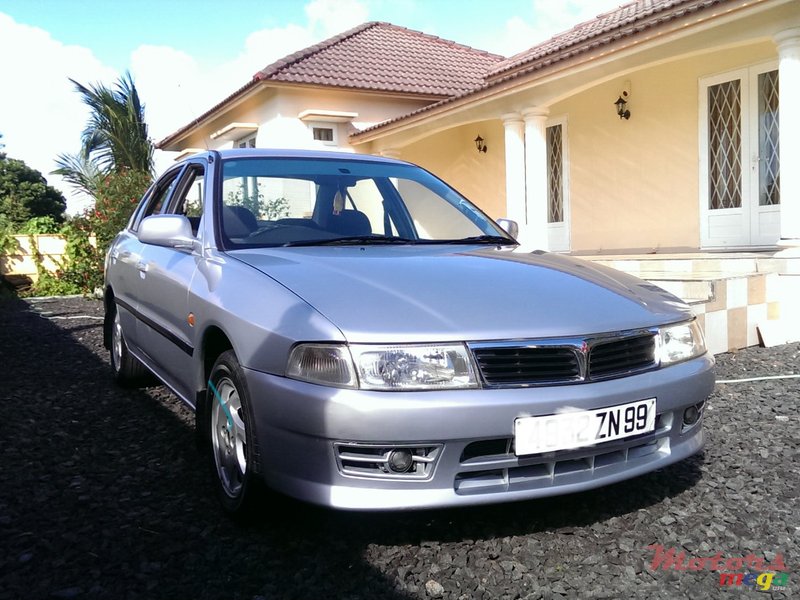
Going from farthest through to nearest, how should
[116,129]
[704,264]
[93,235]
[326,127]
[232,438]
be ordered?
[116,129]
[326,127]
[93,235]
[704,264]
[232,438]

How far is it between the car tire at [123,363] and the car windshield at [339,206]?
71.0 inches

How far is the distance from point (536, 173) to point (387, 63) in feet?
22.9

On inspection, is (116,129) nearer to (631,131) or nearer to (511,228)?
(631,131)

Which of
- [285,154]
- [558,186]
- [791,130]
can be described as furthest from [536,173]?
[285,154]

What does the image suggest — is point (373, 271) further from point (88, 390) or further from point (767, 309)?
point (767, 309)

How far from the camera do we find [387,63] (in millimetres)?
15555

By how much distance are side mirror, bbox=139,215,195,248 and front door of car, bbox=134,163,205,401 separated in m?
0.05

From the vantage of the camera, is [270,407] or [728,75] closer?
[270,407]

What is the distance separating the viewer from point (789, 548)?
8.13 feet

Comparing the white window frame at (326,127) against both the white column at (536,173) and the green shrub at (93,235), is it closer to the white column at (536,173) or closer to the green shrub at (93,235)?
the green shrub at (93,235)

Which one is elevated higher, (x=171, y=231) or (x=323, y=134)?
(x=323, y=134)

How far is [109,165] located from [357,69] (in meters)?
11.6

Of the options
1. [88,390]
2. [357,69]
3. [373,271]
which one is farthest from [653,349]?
[357,69]

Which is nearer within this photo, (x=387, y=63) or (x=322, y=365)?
(x=322, y=365)
